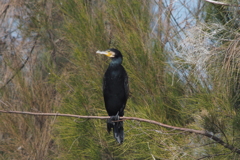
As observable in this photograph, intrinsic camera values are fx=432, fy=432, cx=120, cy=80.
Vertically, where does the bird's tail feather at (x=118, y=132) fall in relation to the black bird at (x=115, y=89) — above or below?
below

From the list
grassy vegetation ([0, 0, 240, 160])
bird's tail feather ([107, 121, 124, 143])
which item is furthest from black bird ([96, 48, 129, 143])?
grassy vegetation ([0, 0, 240, 160])

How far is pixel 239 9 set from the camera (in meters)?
2.71

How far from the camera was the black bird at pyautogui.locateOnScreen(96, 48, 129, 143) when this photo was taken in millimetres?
2570

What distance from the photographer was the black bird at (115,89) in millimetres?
2570

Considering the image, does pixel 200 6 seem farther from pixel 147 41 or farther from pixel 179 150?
pixel 179 150

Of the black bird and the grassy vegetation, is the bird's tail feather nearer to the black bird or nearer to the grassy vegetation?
the black bird

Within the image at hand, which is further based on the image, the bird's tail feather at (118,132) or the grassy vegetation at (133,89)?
the grassy vegetation at (133,89)

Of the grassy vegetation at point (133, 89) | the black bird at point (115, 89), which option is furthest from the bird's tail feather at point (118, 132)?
the grassy vegetation at point (133, 89)

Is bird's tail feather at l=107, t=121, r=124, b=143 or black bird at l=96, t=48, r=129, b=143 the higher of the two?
black bird at l=96, t=48, r=129, b=143

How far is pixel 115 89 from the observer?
2713 millimetres

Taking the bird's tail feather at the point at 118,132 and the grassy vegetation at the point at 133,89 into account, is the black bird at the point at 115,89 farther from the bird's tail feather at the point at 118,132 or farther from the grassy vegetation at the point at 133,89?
the grassy vegetation at the point at 133,89

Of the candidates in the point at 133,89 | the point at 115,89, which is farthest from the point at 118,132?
the point at 133,89

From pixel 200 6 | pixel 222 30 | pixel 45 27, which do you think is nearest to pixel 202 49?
pixel 222 30

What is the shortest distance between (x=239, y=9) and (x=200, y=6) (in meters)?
0.88
